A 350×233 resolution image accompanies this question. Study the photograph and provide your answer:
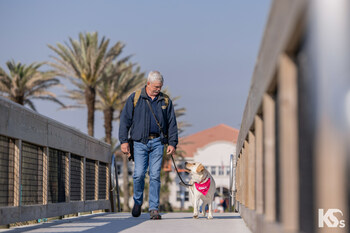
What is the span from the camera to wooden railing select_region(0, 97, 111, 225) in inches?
310

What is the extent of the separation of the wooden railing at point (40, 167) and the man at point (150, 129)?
3.51ft

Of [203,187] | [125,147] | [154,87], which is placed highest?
[154,87]

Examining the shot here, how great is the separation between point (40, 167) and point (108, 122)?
38839mm

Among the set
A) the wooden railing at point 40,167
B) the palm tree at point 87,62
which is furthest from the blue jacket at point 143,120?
the palm tree at point 87,62

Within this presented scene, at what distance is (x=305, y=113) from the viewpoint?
3533 mm

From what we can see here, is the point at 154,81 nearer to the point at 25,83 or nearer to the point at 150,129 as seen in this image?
the point at 150,129

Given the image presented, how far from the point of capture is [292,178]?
3.59 m

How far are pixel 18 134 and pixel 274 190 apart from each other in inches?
172

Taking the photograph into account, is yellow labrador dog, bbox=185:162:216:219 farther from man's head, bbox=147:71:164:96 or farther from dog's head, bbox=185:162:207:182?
man's head, bbox=147:71:164:96

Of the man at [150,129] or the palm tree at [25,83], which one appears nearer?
the man at [150,129]

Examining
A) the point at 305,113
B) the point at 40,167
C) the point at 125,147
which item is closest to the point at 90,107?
the point at 125,147

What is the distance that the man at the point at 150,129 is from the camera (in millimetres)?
10617

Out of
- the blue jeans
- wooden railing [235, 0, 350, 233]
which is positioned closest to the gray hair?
the blue jeans

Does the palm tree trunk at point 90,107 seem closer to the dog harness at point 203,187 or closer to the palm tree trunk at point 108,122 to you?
the palm tree trunk at point 108,122
